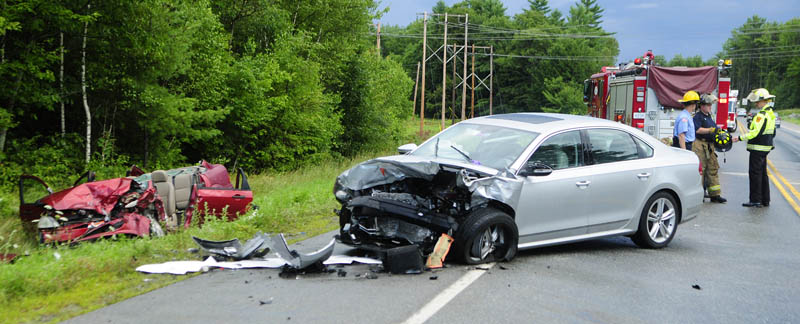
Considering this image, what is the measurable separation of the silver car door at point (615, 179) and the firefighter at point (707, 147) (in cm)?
527

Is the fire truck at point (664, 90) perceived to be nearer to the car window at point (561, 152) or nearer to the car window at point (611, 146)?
the car window at point (611, 146)

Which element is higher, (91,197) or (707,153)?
(707,153)

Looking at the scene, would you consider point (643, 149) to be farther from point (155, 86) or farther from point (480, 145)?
point (155, 86)

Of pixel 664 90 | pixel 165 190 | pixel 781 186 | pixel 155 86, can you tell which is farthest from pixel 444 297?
pixel 664 90

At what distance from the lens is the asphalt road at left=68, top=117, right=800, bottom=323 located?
5.04 meters

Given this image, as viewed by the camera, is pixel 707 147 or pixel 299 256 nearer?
pixel 299 256

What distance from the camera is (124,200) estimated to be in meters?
8.21

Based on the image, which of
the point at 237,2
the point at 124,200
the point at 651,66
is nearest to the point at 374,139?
the point at 237,2

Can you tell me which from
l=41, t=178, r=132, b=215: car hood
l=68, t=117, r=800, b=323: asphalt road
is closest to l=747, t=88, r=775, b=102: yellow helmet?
l=68, t=117, r=800, b=323: asphalt road

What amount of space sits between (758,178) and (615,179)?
233 inches

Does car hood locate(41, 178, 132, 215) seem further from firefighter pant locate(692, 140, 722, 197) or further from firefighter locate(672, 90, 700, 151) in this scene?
firefighter pant locate(692, 140, 722, 197)

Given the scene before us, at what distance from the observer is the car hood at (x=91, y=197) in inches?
308

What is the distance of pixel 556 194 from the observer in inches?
279

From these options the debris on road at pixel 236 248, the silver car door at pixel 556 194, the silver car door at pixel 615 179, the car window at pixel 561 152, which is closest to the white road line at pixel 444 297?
the silver car door at pixel 556 194
